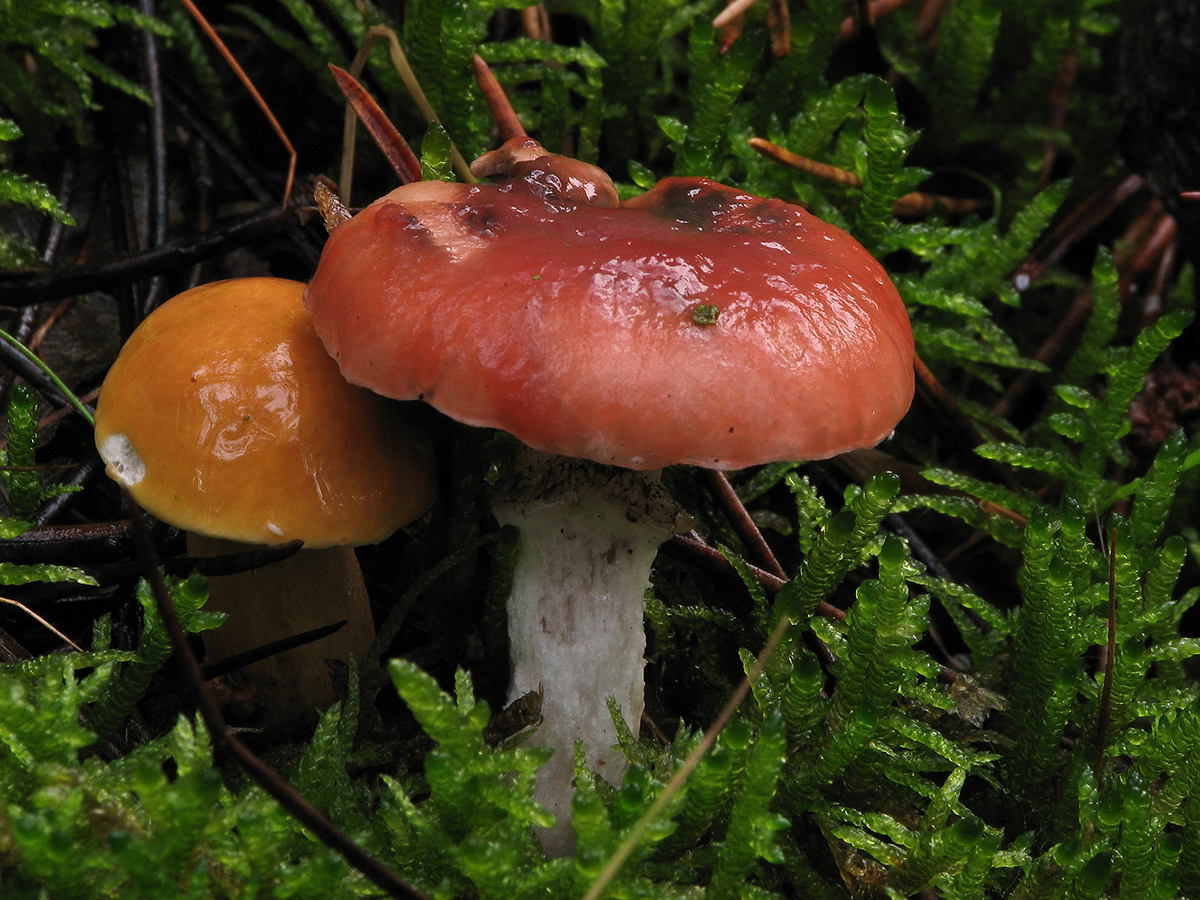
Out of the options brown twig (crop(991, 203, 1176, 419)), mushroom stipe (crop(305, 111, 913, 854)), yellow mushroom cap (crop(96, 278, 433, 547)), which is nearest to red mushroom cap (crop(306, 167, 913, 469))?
mushroom stipe (crop(305, 111, 913, 854))

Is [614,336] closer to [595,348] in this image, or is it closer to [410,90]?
[595,348]

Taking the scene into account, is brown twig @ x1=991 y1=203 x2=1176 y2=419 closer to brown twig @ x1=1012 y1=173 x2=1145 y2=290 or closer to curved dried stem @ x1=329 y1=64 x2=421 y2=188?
brown twig @ x1=1012 y1=173 x2=1145 y2=290

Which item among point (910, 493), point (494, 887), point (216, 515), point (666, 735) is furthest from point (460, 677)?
point (910, 493)

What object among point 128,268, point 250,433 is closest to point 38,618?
point 250,433

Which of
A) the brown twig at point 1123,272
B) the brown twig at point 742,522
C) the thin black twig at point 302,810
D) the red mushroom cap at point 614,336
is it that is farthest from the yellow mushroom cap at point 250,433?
the brown twig at point 1123,272

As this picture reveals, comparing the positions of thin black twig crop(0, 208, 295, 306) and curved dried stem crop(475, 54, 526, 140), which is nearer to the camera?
thin black twig crop(0, 208, 295, 306)

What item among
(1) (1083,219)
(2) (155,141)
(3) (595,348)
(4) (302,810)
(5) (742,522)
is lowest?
(5) (742,522)
